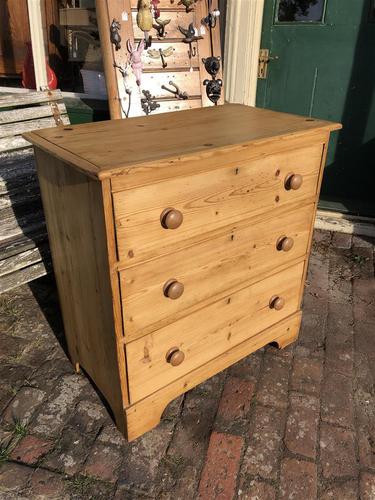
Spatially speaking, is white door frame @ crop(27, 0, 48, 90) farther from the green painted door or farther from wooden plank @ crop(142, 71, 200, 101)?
the green painted door

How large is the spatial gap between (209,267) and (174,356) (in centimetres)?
51

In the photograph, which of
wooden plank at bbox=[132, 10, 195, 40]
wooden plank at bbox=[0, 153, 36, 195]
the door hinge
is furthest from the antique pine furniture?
the door hinge

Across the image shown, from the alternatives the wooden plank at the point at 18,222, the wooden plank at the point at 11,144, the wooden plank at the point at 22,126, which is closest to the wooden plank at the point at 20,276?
the wooden plank at the point at 18,222

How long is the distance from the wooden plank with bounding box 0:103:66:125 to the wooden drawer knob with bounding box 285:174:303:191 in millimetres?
2459

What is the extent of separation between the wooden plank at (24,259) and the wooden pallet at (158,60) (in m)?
1.15

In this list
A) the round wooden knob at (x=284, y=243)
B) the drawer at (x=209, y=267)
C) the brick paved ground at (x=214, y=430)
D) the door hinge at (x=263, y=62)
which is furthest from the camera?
the door hinge at (x=263, y=62)

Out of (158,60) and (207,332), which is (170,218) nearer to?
(207,332)

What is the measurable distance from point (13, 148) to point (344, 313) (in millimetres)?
3040

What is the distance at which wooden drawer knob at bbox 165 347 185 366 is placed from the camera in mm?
2232

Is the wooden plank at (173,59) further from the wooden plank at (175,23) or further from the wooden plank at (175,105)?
the wooden plank at (175,105)

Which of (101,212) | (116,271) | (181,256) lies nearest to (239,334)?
(181,256)

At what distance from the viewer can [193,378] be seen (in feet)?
8.05

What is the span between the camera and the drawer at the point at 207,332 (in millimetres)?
2160

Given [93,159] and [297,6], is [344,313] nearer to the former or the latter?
[93,159]
